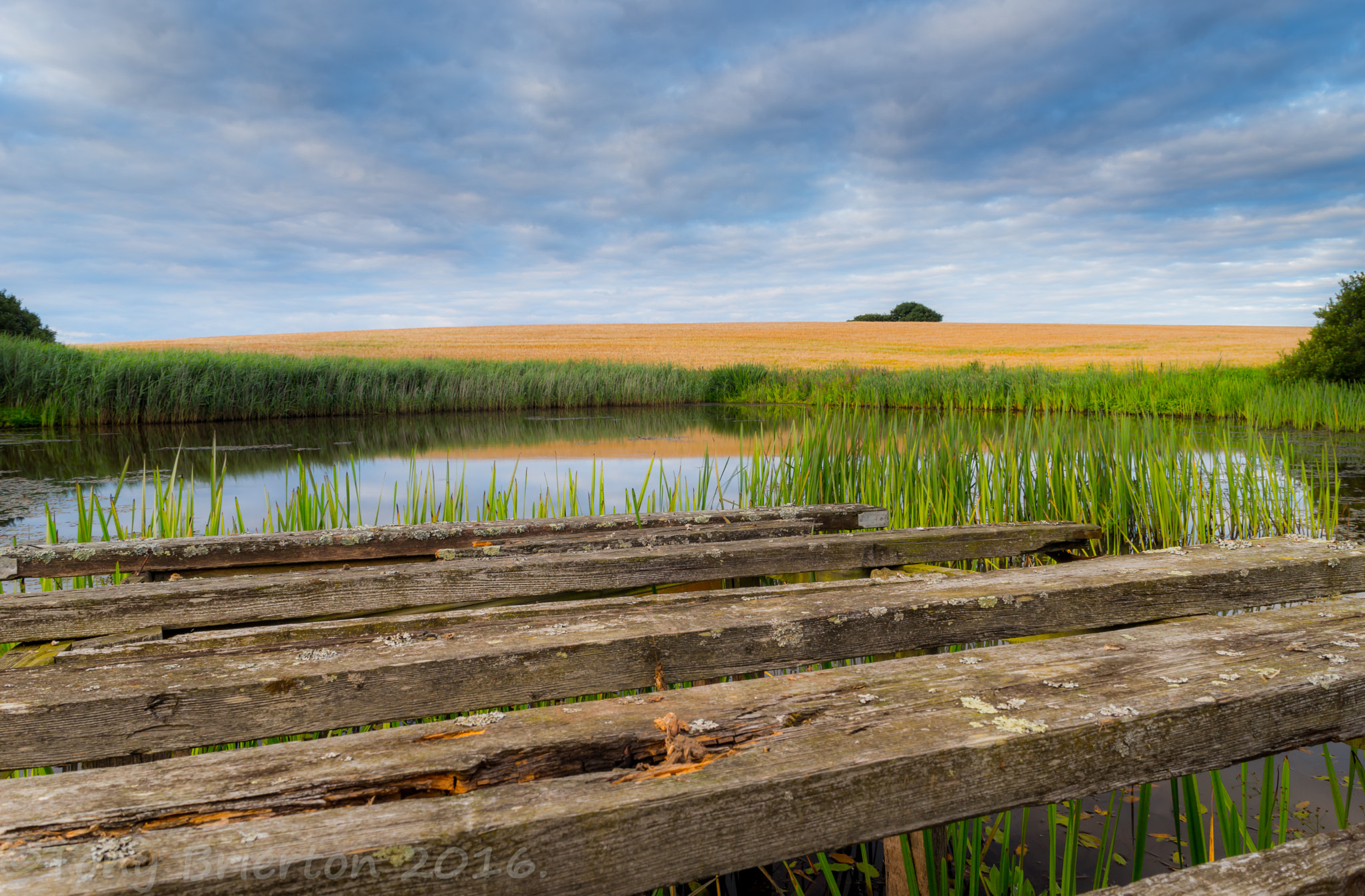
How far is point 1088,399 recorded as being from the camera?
42.1 feet

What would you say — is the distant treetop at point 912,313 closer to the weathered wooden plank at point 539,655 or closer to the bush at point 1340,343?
the bush at point 1340,343

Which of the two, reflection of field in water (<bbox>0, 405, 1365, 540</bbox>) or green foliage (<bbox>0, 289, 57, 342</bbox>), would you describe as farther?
green foliage (<bbox>0, 289, 57, 342</bbox>)

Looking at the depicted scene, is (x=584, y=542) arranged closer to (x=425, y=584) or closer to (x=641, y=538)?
(x=641, y=538)

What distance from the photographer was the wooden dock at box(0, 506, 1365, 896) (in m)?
0.74

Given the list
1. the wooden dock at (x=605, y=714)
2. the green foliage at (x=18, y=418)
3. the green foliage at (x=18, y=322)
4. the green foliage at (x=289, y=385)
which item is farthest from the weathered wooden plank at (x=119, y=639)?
the green foliage at (x=18, y=322)

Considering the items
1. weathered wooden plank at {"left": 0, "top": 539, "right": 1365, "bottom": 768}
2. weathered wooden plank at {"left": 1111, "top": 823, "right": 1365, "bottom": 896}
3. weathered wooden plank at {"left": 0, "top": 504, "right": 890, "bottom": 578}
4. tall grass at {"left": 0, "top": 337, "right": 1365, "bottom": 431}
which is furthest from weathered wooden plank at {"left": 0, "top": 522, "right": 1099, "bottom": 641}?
tall grass at {"left": 0, "top": 337, "right": 1365, "bottom": 431}

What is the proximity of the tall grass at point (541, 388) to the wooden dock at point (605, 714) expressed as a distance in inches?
306

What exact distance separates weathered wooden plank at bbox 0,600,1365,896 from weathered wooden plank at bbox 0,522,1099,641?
2.75 ft

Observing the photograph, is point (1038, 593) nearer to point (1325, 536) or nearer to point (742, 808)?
point (742, 808)

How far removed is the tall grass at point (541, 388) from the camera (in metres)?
11.6

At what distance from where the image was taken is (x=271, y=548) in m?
2.20

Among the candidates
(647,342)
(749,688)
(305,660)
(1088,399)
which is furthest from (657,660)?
(647,342)

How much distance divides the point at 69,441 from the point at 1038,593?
41.3 ft

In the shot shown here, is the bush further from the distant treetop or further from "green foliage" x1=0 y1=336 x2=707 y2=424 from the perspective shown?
the distant treetop
